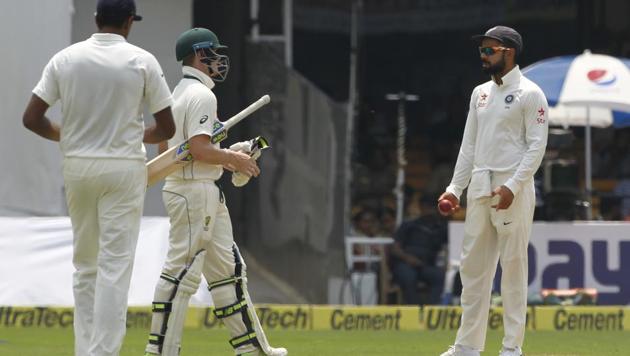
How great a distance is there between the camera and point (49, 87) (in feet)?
23.3

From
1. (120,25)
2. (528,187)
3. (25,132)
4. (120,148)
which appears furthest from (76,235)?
(25,132)

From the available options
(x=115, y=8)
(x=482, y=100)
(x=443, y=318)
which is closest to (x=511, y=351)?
(x=482, y=100)

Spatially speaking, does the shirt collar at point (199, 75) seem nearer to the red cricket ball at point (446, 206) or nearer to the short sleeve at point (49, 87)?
the short sleeve at point (49, 87)

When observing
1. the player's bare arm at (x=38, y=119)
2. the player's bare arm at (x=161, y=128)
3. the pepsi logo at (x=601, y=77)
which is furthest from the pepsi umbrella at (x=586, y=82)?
the player's bare arm at (x=38, y=119)

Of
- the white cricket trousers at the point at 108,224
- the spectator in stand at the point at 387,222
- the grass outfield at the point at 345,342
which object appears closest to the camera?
the white cricket trousers at the point at 108,224

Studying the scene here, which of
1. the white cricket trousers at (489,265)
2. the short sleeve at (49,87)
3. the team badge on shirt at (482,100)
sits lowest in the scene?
the white cricket trousers at (489,265)

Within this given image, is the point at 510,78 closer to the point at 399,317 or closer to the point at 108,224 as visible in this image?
the point at 108,224

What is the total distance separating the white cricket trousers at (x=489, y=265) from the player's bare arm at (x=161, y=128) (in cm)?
210

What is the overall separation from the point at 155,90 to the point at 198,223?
1108mm

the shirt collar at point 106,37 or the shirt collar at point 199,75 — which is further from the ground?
the shirt collar at point 106,37

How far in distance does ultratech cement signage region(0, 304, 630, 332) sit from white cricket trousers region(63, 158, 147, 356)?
540 cm

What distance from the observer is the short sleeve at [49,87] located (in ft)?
23.3

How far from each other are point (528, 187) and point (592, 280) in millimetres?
5299

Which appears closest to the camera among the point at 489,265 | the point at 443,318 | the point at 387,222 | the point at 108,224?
the point at 108,224
